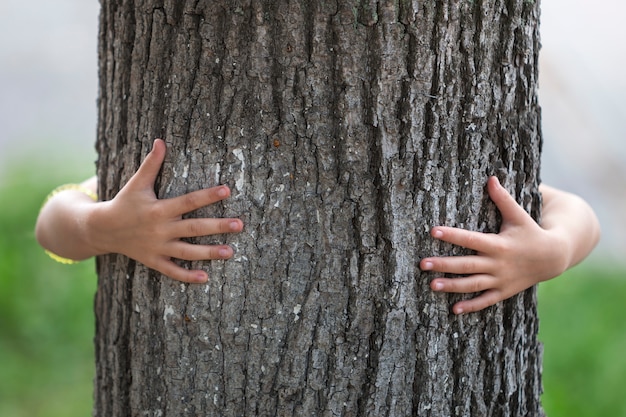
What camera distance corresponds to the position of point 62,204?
182 centimetres

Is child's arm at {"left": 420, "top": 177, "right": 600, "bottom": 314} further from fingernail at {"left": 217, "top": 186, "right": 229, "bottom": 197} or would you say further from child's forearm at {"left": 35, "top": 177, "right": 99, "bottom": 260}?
child's forearm at {"left": 35, "top": 177, "right": 99, "bottom": 260}

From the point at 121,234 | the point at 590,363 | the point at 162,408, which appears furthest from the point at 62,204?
the point at 590,363

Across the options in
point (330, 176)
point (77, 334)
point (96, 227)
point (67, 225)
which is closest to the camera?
point (330, 176)

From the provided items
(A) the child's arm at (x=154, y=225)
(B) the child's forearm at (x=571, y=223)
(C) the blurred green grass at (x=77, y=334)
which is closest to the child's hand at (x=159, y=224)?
(A) the child's arm at (x=154, y=225)

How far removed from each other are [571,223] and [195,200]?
2.91ft

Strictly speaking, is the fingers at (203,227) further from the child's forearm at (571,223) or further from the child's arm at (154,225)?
the child's forearm at (571,223)

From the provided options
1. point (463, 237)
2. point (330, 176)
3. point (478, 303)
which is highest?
point (330, 176)

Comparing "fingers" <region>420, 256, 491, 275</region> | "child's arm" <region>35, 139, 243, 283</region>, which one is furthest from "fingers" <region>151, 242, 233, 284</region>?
"fingers" <region>420, 256, 491, 275</region>

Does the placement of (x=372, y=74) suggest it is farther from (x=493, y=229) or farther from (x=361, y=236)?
(x=493, y=229)

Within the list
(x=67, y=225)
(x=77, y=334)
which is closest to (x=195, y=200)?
(x=67, y=225)

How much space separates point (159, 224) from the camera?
60.4 inches

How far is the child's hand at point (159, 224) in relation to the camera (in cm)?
150

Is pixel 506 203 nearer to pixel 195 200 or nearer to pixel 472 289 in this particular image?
pixel 472 289

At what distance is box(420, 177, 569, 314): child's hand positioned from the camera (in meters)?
1.52
